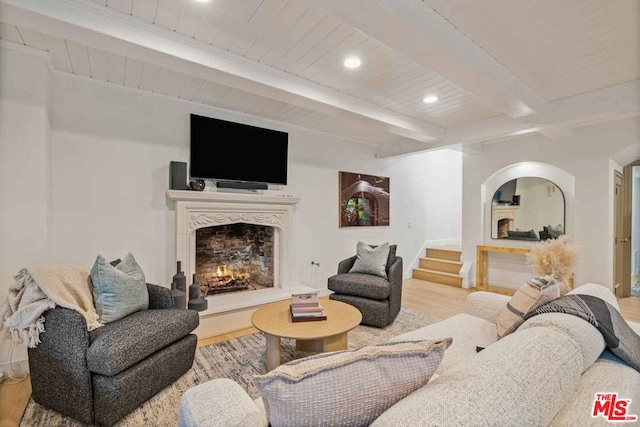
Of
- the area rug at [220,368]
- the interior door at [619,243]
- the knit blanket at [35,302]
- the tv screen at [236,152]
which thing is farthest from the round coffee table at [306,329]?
the interior door at [619,243]

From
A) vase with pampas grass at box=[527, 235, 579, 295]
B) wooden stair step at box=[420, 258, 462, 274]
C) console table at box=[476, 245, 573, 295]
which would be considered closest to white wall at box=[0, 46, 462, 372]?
wooden stair step at box=[420, 258, 462, 274]

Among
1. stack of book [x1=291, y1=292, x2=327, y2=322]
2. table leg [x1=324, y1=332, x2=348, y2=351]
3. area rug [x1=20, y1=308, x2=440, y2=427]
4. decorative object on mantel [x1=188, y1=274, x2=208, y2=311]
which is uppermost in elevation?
stack of book [x1=291, y1=292, x2=327, y2=322]

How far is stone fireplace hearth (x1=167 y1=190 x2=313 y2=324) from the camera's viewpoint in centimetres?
317

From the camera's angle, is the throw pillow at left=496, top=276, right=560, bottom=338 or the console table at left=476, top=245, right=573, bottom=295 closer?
the throw pillow at left=496, top=276, right=560, bottom=338

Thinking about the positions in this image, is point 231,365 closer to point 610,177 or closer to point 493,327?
point 493,327

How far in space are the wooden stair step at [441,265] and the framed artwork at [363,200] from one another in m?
1.23

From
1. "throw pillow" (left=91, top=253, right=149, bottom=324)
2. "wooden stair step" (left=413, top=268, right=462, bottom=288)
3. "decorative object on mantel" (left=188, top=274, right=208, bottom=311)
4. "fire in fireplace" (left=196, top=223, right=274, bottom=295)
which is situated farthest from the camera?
"wooden stair step" (left=413, top=268, right=462, bottom=288)

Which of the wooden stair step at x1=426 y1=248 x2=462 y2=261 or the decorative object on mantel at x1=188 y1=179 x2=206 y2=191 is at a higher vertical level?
the decorative object on mantel at x1=188 y1=179 x2=206 y2=191

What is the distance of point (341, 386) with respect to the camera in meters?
0.79

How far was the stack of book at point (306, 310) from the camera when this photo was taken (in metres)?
2.34

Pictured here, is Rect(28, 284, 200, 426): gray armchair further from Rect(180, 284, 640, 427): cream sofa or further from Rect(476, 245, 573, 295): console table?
Rect(476, 245, 573, 295): console table

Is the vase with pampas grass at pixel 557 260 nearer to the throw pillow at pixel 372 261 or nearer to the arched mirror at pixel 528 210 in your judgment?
the throw pillow at pixel 372 261

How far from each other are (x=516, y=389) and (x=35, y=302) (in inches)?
93.2

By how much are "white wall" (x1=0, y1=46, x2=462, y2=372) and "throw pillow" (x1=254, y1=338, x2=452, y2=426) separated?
2.50 m
